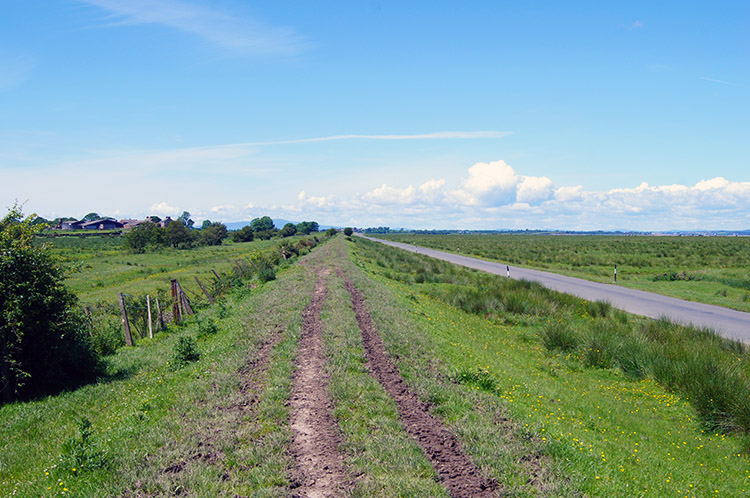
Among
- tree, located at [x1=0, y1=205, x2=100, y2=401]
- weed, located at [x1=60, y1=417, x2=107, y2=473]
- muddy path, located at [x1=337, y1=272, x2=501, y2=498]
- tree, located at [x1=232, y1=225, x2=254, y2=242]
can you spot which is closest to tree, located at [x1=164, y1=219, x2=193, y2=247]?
tree, located at [x1=232, y1=225, x2=254, y2=242]

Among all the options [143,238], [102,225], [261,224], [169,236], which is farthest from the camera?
[261,224]

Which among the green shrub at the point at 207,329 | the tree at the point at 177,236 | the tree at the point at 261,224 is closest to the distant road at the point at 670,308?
the green shrub at the point at 207,329

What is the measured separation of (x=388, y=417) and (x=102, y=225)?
578 feet

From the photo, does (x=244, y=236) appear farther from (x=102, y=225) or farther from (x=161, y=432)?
(x=161, y=432)

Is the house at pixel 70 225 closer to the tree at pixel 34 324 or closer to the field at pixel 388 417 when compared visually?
the field at pixel 388 417

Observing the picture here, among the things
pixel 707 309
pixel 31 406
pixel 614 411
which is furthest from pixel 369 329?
pixel 707 309

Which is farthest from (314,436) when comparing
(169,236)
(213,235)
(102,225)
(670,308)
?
(102,225)

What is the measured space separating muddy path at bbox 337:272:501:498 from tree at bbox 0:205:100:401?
20.1ft

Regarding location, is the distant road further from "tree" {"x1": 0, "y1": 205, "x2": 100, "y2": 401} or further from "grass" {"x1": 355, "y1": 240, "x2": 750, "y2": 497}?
"tree" {"x1": 0, "y1": 205, "x2": 100, "y2": 401}

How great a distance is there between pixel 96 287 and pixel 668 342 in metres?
34.3

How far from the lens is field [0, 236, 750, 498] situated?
504 cm

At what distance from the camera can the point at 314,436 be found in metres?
5.94

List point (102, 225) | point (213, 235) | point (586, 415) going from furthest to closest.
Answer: point (102, 225) → point (213, 235) → point (586, 415)

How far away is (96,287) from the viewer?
1277 inches
